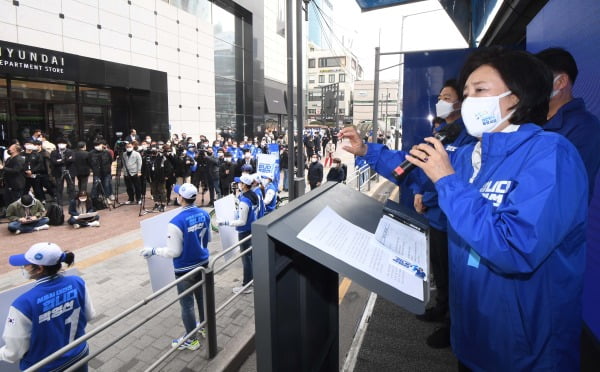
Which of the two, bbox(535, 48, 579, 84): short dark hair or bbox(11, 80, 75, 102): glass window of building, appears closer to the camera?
bbox(535, 48, 579, 84): short dark hair

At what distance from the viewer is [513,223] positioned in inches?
46.6

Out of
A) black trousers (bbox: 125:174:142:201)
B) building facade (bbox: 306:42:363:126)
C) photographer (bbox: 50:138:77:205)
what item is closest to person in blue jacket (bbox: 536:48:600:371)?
photographer (bbox: 50:138:77:205)

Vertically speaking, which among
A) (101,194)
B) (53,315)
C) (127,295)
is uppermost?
(53,315)

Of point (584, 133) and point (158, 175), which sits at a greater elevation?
point (584, 133)

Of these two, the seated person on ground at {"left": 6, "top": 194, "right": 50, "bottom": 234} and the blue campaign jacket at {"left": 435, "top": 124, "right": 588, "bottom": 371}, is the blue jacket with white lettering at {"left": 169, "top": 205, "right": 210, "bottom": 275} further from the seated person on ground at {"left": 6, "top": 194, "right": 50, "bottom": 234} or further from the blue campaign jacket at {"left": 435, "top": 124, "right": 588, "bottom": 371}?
the seated person on ground at {"left": 6, "top": 194, "right": 50, "bottom": 234}

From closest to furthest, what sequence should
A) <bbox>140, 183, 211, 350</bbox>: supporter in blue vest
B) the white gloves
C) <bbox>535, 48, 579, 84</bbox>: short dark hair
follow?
<bbox>535, 48, 579, 84</bbox>: short dark hair < <bbox>140, 183, 211, 350</bbox>: supporter in blue vest < the white gloves

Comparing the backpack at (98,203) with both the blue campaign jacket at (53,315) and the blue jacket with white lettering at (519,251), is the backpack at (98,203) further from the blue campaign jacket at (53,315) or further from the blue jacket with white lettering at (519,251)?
the blue jacket with white lettering at (519,251)

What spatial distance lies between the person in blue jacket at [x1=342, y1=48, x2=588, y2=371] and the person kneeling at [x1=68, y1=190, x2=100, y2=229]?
940cm

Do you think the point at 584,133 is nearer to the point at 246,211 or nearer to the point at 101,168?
the point at 246,211

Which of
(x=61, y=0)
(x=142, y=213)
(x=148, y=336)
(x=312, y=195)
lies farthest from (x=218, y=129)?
(x=312, y=195)

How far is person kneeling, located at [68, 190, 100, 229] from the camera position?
8.93m

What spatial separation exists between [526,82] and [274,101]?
3247 cm

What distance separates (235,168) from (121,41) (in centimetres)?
886

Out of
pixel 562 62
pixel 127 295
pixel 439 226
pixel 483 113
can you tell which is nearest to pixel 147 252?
pixel 127 295
